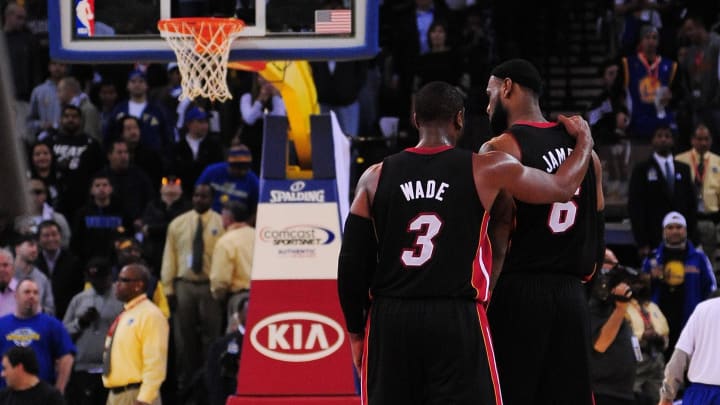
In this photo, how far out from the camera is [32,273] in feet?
42.4

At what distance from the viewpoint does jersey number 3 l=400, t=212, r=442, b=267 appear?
5297 millimetres

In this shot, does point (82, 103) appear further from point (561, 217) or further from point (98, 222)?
point (561, 217)

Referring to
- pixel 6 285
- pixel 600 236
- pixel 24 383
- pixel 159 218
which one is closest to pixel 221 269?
pixel 159 218

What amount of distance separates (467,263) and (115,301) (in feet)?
24.9

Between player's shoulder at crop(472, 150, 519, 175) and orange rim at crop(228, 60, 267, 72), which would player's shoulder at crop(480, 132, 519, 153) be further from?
orange rim at crop(228, 60, 267, 72)

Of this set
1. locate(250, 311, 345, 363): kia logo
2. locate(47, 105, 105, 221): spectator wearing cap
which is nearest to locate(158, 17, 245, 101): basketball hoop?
locate(250, 311, 345, 363): kia logo

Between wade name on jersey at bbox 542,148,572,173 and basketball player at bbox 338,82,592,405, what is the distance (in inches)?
4.7

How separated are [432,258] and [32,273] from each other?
27.9ft

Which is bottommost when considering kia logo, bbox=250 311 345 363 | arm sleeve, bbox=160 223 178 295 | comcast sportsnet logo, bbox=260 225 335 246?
arm sleeve, bbox=160 223 178 295

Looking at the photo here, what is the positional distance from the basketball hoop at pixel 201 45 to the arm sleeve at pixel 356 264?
345cm

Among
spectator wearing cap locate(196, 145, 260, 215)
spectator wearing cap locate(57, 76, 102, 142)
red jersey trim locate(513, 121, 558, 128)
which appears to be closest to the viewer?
red jersey trim locate(513, 121, 558, 128)

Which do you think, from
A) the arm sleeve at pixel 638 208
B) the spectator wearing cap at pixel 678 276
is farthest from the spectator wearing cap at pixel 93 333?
the arm sleeve at pixel 638 208

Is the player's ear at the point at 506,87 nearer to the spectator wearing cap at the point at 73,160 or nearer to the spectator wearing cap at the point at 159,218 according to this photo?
the spectator wearing cap at the point at 159,218

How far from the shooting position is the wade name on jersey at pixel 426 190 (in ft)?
17.4
